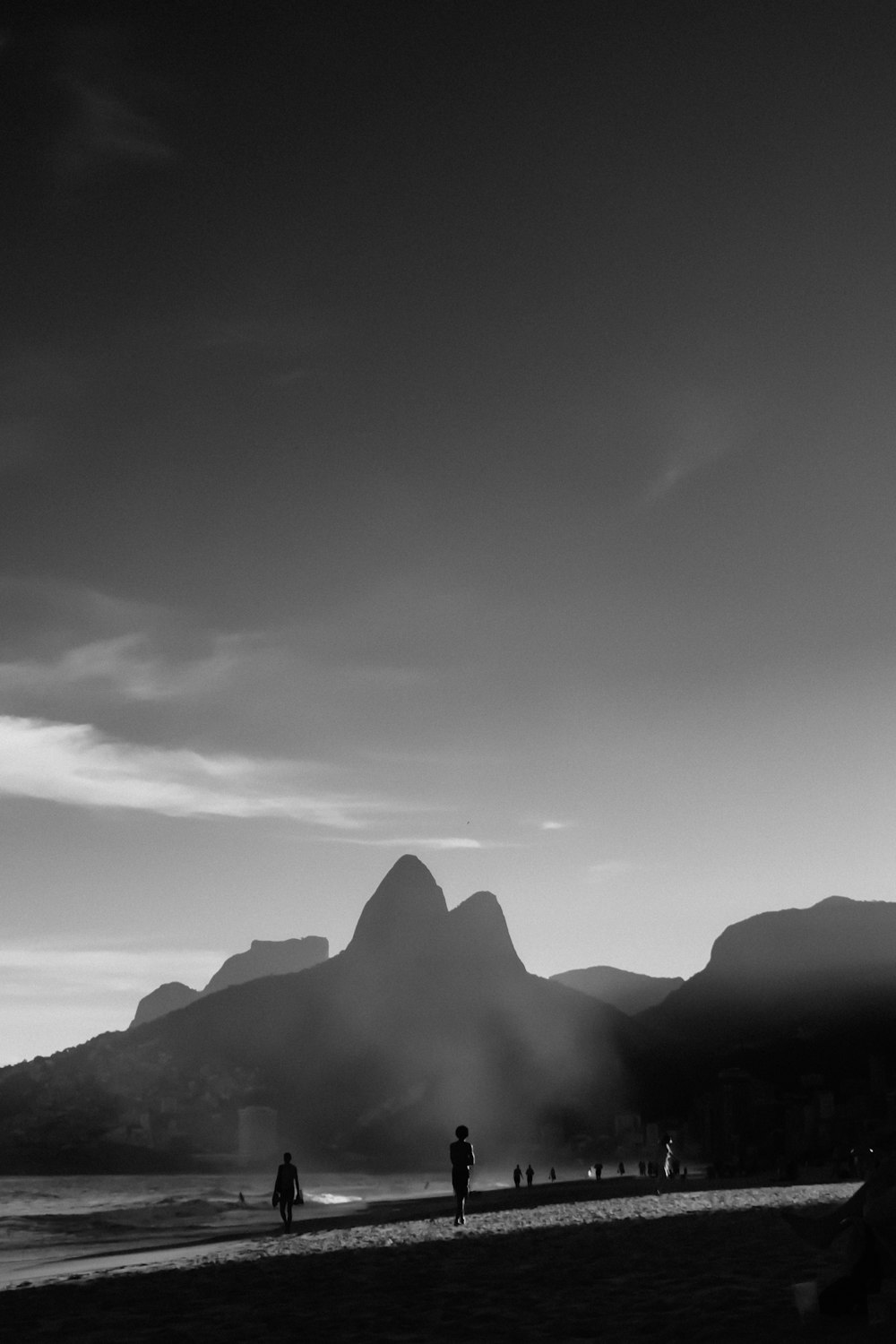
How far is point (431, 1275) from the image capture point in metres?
14.9

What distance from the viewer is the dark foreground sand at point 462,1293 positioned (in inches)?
398

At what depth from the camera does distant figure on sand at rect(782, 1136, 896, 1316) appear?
7207 mm

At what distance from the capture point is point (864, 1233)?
7.38 m

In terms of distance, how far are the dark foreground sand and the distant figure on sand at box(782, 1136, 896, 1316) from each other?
0.22 metres

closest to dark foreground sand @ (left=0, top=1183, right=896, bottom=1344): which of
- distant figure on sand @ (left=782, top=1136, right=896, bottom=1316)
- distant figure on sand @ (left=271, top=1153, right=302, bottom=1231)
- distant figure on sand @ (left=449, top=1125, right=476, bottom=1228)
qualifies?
Answer: distant figure on sand @ (left=782, top=1136, right=896, bottom=1316)

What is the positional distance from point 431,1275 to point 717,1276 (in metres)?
3.83

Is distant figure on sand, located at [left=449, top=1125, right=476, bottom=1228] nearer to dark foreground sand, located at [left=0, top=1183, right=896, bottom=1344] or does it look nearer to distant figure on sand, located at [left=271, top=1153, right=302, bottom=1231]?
dark foreground sand, located at [left=0, top=1183, right=896, bottom=1344]

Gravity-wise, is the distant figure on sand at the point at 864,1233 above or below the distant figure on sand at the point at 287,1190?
above

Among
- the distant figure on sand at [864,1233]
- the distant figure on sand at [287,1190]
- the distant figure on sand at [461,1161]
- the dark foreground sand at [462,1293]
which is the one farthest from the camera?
the distant figure on sand at [287,1190]

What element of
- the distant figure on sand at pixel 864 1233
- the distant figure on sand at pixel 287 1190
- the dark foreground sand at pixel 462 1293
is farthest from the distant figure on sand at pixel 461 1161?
the distant figure on sand at pixel 864 1233

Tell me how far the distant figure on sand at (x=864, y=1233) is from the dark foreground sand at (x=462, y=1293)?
0.71ft

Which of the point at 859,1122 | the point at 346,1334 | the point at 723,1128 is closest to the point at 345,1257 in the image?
the point at 346,1334

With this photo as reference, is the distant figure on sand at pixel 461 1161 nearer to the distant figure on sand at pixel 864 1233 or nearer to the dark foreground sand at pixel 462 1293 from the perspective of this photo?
the dark foreground sand at pixel 462 1293

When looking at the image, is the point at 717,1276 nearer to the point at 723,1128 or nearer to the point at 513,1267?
the point at 513,1267
